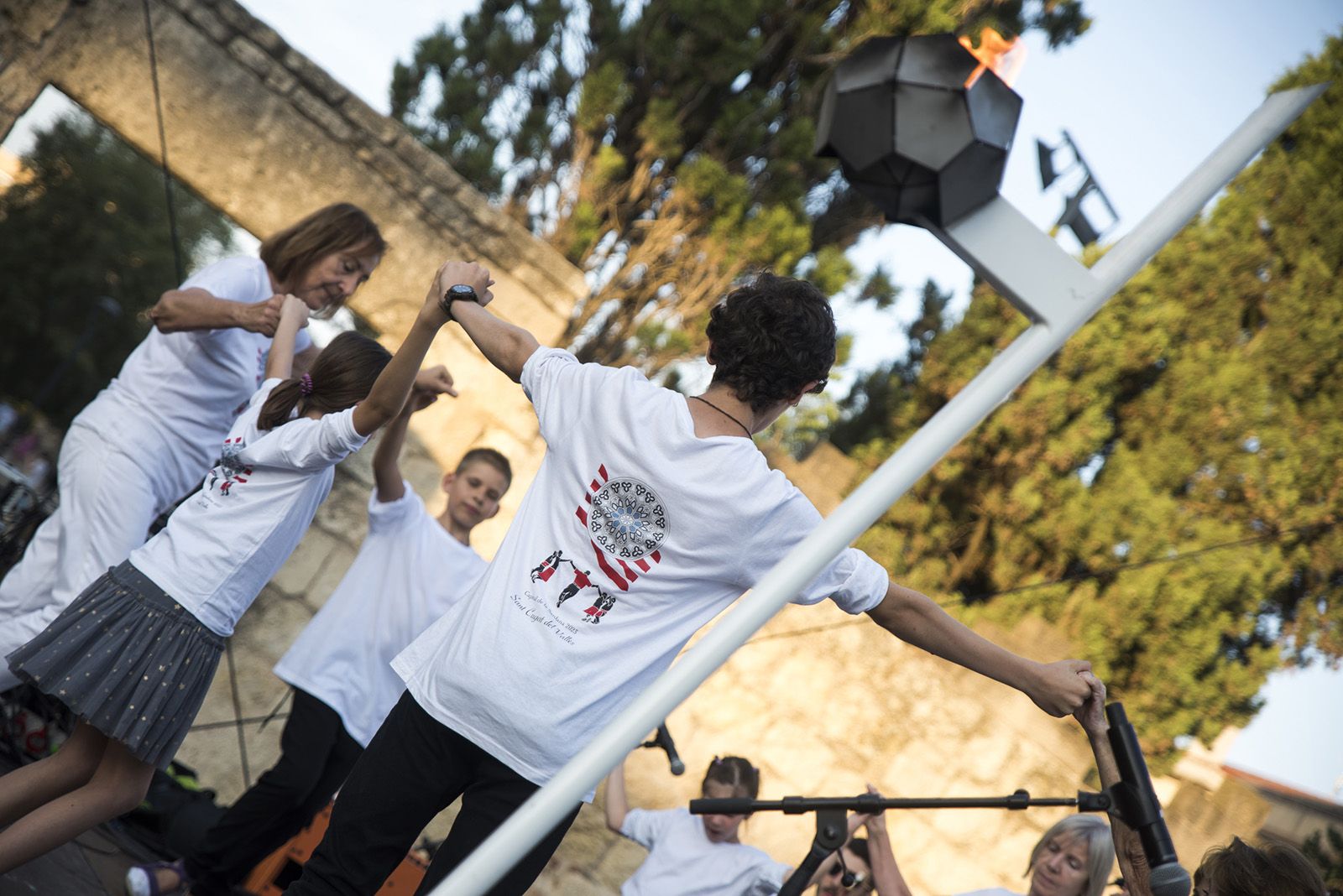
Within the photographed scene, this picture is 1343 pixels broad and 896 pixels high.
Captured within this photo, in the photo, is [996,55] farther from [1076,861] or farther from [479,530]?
[479,530]

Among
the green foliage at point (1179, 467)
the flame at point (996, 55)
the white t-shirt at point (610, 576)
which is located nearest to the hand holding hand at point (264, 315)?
the white t-shirt at point (610, 576)

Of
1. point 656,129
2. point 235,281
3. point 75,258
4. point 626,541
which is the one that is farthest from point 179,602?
point 75,258

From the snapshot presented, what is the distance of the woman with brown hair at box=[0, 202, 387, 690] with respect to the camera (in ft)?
8.73

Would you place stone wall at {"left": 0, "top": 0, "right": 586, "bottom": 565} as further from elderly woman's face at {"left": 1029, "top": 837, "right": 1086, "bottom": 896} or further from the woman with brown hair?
elderly woman's face at {"left": 1029, "top": 837, "right": 1086, "bottom": 896}

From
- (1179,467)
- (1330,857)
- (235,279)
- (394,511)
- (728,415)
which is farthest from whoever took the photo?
(1179,467)

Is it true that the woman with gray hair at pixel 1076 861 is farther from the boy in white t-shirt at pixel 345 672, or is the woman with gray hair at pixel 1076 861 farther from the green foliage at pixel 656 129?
the green foliage at pixel 656 129

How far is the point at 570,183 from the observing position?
6.36 m

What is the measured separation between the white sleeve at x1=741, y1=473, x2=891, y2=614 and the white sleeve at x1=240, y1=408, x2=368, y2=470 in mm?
958

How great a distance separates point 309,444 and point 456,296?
23.1 inches

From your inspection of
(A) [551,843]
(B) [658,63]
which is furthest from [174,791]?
(B) [658,63]

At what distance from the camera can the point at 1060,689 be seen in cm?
176

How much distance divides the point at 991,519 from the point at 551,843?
22.5 ft

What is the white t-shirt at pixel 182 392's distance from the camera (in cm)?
278

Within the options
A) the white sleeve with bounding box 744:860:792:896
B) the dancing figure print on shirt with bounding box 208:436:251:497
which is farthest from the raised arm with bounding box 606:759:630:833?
the dancing figure print on shirt with bounding box 208:436:251:497
